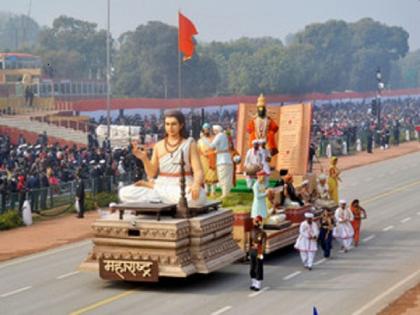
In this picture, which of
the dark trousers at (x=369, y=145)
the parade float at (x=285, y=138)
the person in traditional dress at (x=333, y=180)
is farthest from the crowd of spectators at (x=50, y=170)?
the dark trousers at (x=369, y=145)

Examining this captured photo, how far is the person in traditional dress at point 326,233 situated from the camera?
28.0 metres

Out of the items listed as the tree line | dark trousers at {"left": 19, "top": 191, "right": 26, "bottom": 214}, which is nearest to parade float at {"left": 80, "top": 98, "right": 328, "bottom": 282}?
dark trousers at {"left": 19, "top": 191, "right": 26, "bottom": 214}

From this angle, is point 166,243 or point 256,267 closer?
point 166,243

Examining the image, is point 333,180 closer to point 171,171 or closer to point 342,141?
point 171,171

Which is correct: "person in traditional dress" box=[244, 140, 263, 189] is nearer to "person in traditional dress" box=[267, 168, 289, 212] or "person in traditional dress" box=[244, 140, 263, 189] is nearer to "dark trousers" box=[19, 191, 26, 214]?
"person in traditional dress" box=[267, 168, 289, 212]

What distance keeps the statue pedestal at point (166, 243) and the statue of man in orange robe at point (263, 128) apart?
18.9 ft

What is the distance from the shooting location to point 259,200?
88.6 ft

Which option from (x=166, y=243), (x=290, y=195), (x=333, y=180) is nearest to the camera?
(x=166, y=243)

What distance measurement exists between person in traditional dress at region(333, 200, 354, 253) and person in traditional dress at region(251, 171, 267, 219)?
8.54 feet

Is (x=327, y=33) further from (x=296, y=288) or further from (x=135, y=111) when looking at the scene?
(x=296, y=288)

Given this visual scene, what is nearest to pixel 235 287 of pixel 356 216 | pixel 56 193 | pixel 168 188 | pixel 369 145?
pixel 168 188

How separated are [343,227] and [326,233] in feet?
3.38

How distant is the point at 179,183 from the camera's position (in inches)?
961

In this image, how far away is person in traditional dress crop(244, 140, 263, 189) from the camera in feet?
93.6
